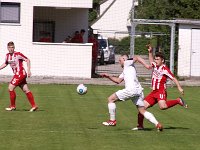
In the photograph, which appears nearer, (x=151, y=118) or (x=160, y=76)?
(x=151, y=118)

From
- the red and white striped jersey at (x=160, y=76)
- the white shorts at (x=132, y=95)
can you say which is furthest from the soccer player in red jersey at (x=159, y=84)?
the white shorts at (x=132, y=95)

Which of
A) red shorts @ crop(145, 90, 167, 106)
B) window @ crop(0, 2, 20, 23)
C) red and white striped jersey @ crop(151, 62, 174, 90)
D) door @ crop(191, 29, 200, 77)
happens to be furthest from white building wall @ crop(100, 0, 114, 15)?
red shorts @ crop(145, 90, 167, 106)

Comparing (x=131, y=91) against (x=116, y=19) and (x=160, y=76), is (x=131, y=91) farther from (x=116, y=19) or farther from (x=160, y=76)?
(x=116, y=19)

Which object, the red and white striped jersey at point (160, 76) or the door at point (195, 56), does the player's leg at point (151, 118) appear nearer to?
the red and white striped jersey at point (160, 76)

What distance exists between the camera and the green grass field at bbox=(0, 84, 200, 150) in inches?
546

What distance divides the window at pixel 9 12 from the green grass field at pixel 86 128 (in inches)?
453

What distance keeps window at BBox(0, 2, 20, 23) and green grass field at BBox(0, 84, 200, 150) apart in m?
11.5

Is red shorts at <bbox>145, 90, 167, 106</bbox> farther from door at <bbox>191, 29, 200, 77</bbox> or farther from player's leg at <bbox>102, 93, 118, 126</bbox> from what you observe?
door at <bbox>191, 29, 200, 77</bbox>

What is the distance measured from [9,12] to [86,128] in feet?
68.9

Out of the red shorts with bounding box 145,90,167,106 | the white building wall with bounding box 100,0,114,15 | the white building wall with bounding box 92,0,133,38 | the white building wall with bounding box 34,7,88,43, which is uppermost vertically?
the white building wall with bounding box 100,0,114,15

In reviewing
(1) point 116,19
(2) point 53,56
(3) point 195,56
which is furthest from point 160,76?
(1) point 116,19

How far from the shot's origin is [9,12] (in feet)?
120

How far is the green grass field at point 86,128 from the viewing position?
546 inches

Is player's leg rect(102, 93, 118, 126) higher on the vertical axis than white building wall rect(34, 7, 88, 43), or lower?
lower
